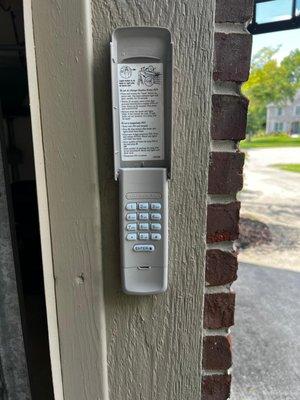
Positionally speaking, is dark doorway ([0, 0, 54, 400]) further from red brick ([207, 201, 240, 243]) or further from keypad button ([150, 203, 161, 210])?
red brick ([207, 201, 240, 243])

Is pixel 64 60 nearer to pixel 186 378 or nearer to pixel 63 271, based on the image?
pixel 63 271

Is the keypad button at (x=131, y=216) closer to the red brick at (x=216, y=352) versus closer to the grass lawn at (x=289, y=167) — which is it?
the red brick at (x=216, y=352)

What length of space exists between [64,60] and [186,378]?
0.78m

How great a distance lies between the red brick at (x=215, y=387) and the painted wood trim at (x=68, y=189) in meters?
0.25

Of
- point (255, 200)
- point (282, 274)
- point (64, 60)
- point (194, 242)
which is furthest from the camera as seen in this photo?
point (255, 200)

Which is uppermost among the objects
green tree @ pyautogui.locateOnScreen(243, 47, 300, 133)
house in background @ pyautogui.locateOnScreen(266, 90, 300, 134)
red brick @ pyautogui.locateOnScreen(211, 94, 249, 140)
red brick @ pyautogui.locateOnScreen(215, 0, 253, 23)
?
green tree @ pyautogui.locateOnScreen(243, 47, 300, 133)

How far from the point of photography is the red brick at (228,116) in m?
0.77

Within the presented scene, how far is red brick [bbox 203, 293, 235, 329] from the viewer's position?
2.81 ft

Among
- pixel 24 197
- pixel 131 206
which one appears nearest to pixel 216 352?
pixel 131 206

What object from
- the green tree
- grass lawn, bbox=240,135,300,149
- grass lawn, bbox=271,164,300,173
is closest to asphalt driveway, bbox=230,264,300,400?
grass lawn, bbox=271,164,300,173

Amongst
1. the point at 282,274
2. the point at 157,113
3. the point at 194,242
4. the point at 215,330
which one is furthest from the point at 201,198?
the point at 282,274

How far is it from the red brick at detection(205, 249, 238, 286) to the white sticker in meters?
0.27

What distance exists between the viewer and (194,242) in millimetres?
807

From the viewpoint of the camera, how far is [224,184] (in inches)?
31.7
